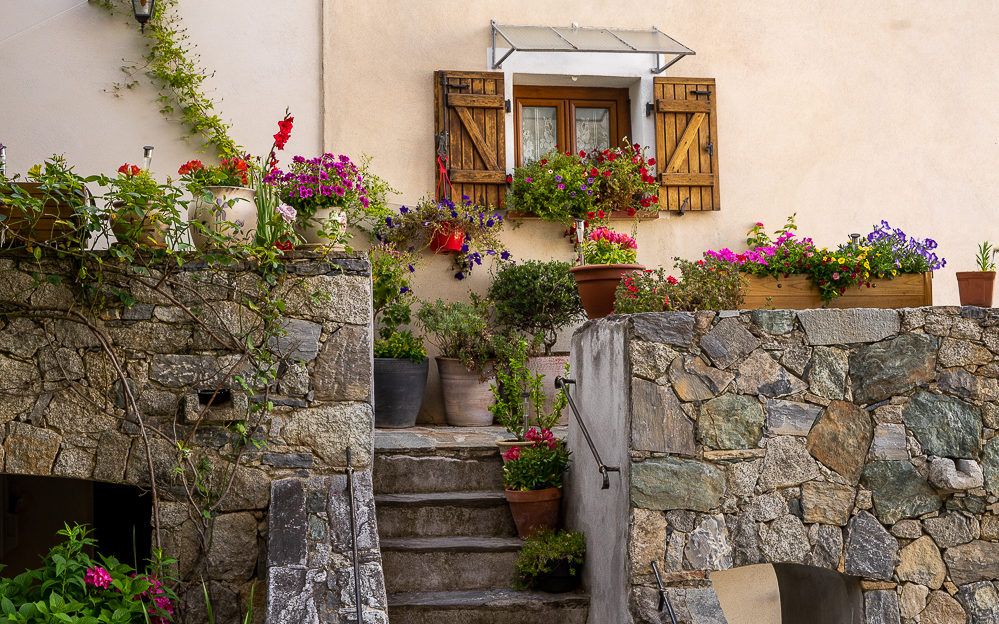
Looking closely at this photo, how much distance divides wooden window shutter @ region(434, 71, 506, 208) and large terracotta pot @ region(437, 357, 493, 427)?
1265 mm

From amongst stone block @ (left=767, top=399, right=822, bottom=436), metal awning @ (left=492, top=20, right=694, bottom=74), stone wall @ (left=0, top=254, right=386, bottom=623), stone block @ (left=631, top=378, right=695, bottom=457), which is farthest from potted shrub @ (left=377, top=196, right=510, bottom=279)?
stone block @ (left=767, top=399, right=822, bottom=436)

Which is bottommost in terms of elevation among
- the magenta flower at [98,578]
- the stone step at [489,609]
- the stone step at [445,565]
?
the stone step at [489,609]

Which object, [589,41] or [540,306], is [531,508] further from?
[589,41]

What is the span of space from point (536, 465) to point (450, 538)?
60 cm

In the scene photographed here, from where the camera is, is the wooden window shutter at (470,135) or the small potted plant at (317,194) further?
the wooden window shutter at (470,135)

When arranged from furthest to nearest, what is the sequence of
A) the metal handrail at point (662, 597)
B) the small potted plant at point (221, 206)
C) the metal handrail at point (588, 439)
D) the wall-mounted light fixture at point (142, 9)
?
the wall-mounted light fixture at point (142, 9) → the small potted plant at point (221, 206) → the metal handrail at point (588, 439) → the metal handrail at point (662, 597)

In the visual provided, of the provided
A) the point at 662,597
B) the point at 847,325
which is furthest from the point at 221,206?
the point at 847,325

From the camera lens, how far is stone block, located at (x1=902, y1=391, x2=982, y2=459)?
3.87 m

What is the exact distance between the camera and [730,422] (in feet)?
12.4

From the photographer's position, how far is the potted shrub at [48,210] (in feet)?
12.2

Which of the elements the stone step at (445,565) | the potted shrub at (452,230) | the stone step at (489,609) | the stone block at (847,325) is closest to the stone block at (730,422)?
the stone block at (847,325)

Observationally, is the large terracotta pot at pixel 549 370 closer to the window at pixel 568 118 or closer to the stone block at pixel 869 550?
the window at pixel 568 118

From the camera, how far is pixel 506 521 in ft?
15.6

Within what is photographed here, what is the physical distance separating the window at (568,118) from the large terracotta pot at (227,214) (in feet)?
9.52
